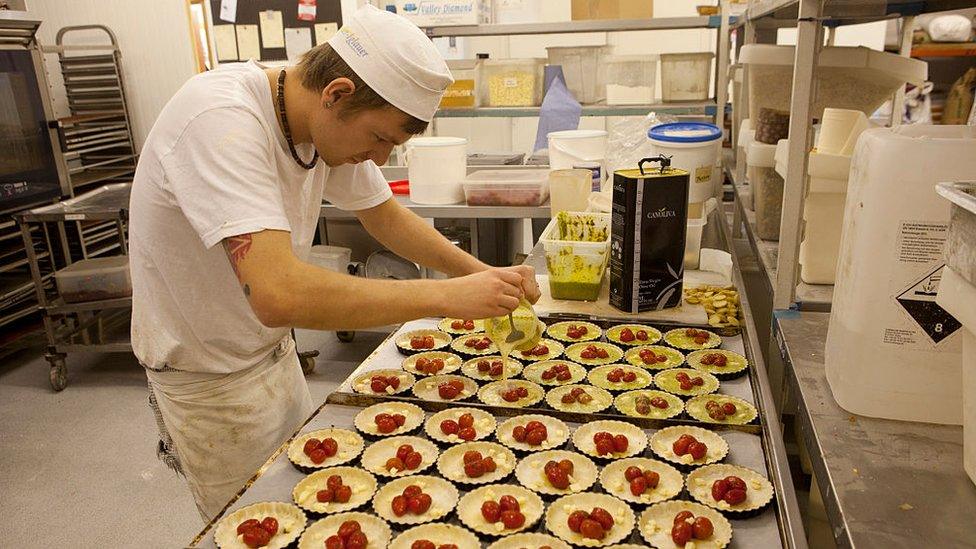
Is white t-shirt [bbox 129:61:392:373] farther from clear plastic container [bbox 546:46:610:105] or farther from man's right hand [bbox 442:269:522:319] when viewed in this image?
clear plastic container [bbox 546:46:610:105]

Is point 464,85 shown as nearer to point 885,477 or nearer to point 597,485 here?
point 597,485

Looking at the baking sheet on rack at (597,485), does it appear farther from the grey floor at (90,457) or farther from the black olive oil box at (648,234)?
the grey floor at (90,457)

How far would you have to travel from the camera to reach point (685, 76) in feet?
13.9

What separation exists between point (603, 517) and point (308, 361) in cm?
294

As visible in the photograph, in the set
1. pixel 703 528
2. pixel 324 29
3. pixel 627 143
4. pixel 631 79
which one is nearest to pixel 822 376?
pixel 703 528

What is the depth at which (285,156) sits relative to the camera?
4.83ft

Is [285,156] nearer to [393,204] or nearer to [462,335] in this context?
[393,204]

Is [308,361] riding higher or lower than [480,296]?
lower

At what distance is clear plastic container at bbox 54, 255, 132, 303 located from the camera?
3.82 metres

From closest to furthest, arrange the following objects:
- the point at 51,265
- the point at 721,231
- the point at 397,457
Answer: the point at 397,457 → the point at 721,231 → the point at 51,265

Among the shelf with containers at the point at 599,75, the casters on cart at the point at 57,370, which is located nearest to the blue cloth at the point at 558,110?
the shelf with containers at the point at 599,75

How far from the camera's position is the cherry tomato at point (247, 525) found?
117cm

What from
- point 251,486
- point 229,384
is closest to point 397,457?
point 251,486

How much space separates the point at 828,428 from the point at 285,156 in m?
1.15
